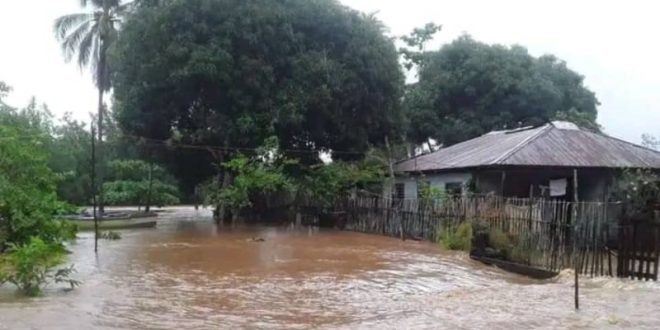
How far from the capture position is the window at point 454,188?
70.8 ft

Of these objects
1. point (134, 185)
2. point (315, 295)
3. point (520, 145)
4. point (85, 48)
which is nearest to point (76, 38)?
point (85, 48)

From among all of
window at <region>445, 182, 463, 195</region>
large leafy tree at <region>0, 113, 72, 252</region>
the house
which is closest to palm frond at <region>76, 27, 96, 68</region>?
large leafy tree at <region>0, 113, 72, 252</region>

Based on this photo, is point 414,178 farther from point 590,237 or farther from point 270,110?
point 590,237

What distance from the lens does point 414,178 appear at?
2509 cm

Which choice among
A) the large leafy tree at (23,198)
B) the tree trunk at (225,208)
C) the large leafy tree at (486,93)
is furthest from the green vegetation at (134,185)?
the large leafy tree at (23,198)

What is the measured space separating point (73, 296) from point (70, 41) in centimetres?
2249

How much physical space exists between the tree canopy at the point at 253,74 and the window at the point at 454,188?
6.59 m

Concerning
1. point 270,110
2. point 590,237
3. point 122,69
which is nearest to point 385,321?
point 590,237

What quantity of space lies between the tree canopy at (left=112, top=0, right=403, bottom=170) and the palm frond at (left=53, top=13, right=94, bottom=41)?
154 inches

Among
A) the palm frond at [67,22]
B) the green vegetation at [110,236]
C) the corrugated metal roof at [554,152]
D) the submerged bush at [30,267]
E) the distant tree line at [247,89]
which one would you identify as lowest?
the green vegetation at [110,236]

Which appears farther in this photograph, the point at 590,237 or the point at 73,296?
the point at 590,237

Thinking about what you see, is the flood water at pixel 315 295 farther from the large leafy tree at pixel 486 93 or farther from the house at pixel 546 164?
the large leafy tree at pixel 486 93

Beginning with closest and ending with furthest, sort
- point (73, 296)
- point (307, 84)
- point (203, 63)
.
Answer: point (73, 296) → point (203, 63) → point (307, 84)

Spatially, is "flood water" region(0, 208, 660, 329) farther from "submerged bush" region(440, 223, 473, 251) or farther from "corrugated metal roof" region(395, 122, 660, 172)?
"corrugated metal roof" region(395, 122, 660, 172)
